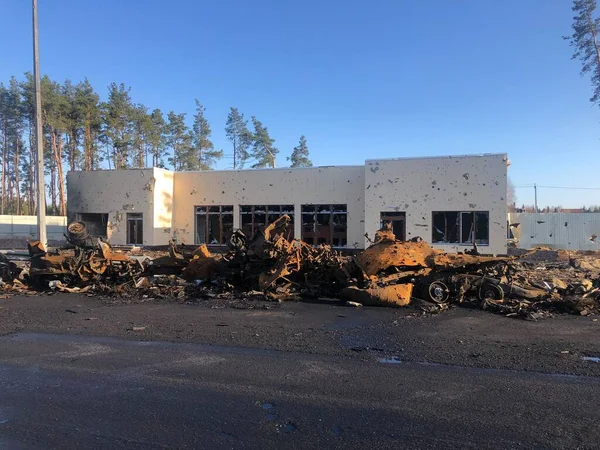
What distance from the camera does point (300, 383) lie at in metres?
5.49

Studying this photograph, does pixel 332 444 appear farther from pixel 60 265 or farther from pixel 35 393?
pixel 60 265

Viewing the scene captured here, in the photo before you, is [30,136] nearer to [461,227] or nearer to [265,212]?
[265,212]

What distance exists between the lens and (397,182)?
2562 cm

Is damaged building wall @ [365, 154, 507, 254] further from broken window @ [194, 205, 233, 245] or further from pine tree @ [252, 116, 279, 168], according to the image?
pine tree @ [252, 116, 279, 168]

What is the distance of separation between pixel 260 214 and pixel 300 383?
23.9 meters

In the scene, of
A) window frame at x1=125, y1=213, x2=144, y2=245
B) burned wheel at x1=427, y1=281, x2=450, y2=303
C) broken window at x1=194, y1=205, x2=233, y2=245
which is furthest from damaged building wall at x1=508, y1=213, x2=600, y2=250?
window frame at x1=125, y1=213, x2=144, y2=245

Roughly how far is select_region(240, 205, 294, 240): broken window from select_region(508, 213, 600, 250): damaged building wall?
1603 cm

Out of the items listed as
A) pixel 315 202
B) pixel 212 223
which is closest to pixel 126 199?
pixel 212 223

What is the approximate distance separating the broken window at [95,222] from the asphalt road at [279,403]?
2614 centimetres

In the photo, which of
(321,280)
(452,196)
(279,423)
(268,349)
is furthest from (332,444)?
(452,196)

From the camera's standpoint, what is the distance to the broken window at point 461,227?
24469 mm

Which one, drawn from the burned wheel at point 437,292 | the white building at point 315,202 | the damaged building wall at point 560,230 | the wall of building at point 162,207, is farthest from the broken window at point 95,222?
the damaged building wall at point 560,230

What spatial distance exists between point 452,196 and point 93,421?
907 inches

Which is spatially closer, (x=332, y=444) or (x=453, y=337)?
(x=332, y=444)
